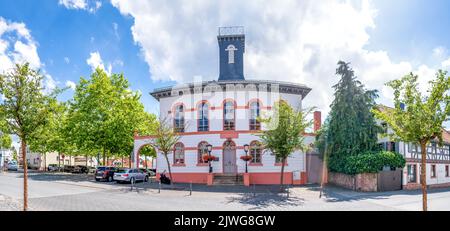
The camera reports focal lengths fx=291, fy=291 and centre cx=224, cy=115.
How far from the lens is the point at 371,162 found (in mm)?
21078

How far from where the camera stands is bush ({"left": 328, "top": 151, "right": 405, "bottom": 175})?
69.1 feet

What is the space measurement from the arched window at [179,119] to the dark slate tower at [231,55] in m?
6.20

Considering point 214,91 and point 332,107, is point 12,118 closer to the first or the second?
point 214,91

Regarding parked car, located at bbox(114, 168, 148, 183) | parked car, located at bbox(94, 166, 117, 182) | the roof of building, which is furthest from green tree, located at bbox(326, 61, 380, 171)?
parked car, located at bbox(94, 166, 117, 182)

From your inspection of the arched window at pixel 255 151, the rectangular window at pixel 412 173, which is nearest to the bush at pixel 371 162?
the rectangular window at pixel 412 173

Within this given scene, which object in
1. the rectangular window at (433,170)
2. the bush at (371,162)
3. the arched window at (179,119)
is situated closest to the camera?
the bush at (371,162)

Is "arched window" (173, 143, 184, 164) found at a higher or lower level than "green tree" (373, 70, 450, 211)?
lower

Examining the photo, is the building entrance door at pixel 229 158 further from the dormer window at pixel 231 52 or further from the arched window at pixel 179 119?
the dormer window at pixel 231 52

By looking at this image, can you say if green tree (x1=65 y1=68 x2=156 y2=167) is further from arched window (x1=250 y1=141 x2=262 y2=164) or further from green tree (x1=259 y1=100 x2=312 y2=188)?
green tree (x1=259 y1=100 x2=312 y2=188)

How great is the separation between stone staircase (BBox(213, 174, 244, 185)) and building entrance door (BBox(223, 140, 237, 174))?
3.63ft

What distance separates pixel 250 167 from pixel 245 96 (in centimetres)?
644

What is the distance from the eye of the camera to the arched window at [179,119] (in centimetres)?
2817

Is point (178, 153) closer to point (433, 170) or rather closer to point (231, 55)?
point (231, 55)

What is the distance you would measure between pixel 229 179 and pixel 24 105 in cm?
1639
